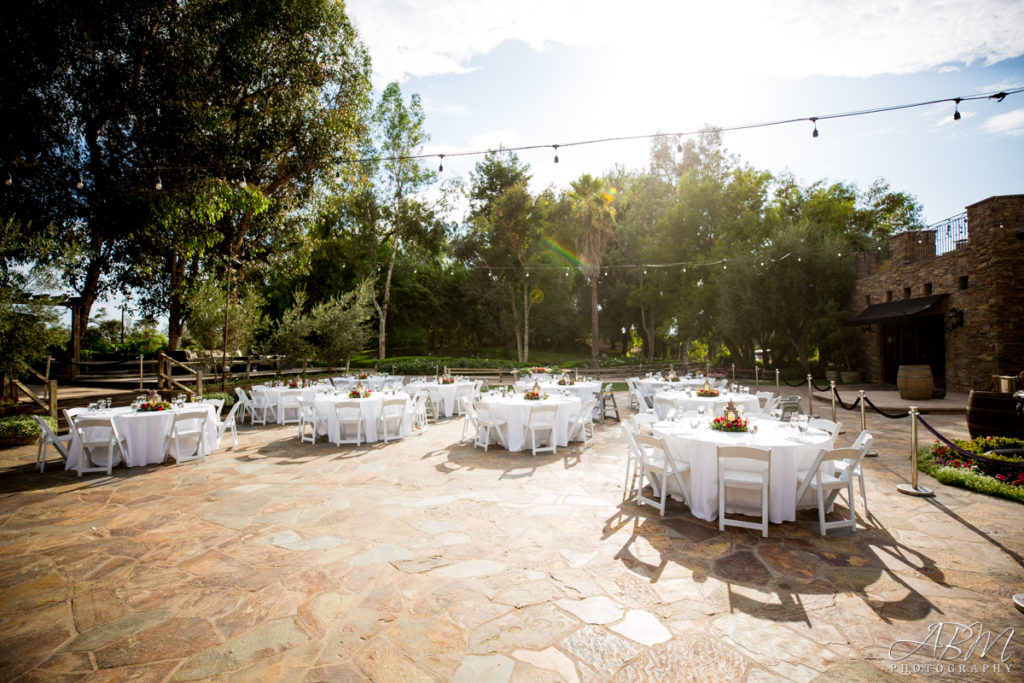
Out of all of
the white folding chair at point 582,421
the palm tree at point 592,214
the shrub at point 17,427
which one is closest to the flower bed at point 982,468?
the white folding chair at point 582,421

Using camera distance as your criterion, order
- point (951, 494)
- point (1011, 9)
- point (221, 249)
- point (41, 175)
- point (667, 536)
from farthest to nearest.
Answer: point (221, 249) → point (41, 175) → point (1011, 9) → point (951, 494) → point (667, 536)

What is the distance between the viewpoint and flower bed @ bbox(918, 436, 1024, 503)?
5094mm

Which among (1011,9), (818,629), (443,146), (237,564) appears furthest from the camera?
(443,146)

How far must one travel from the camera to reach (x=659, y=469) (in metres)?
4.80

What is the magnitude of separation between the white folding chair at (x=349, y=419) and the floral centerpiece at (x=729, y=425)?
5945 mm

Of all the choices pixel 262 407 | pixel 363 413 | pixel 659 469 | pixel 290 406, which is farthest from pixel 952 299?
pixel 262 407

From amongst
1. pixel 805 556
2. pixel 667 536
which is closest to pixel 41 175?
pixel 667 536

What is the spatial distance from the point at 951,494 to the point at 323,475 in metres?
7.81

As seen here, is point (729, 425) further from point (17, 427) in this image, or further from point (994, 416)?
point (17, 427)

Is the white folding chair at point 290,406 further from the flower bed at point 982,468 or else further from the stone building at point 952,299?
the stone building at point 952,299

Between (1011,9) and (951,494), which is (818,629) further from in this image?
(1011,9)

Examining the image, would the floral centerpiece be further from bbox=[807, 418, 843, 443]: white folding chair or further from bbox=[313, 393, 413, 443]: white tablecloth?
bbox=[313, 393, 413, 443]: white tablecloth

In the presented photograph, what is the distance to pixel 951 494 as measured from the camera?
17.3ft

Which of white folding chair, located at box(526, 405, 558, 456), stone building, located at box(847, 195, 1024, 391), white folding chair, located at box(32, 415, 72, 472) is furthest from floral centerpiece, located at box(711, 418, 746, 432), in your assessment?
stone building, located at box(847, 195, 1024, 391)
